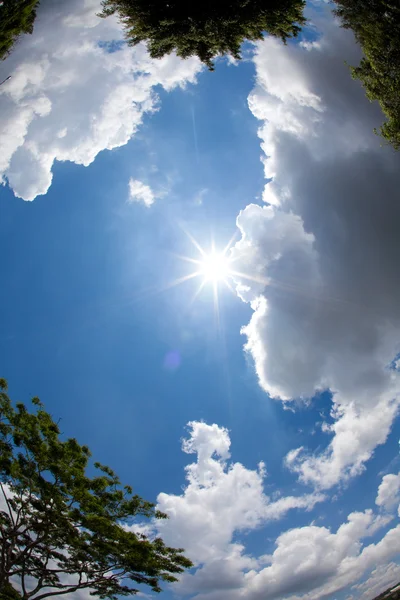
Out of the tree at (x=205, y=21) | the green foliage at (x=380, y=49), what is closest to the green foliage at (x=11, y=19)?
the tree at (x=205, y=21)

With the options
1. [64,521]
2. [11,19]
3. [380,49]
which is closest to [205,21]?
[380,49]

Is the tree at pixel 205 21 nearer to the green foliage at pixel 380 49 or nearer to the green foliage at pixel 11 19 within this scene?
the green foliage at pixel 380 49

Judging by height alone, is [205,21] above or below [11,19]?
above

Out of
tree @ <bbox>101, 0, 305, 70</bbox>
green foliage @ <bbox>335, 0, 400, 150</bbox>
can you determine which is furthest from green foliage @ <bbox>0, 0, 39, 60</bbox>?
green foliage @ <bbox>335, 0, 400, 150</bbox>

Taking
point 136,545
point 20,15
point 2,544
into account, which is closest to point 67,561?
point 2,544

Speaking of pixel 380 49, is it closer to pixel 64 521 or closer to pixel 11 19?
pixel 11 19

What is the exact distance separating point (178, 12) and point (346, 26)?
708 centimetres

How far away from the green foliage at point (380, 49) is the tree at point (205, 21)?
3132mm

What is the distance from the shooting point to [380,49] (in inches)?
380

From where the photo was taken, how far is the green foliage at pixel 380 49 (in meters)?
9.02

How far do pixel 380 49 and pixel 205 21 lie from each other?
24.0ft

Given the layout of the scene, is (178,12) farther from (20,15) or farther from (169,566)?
(169,566)

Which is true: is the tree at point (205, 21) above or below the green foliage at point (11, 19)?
above

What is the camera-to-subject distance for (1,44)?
24.3 ft
